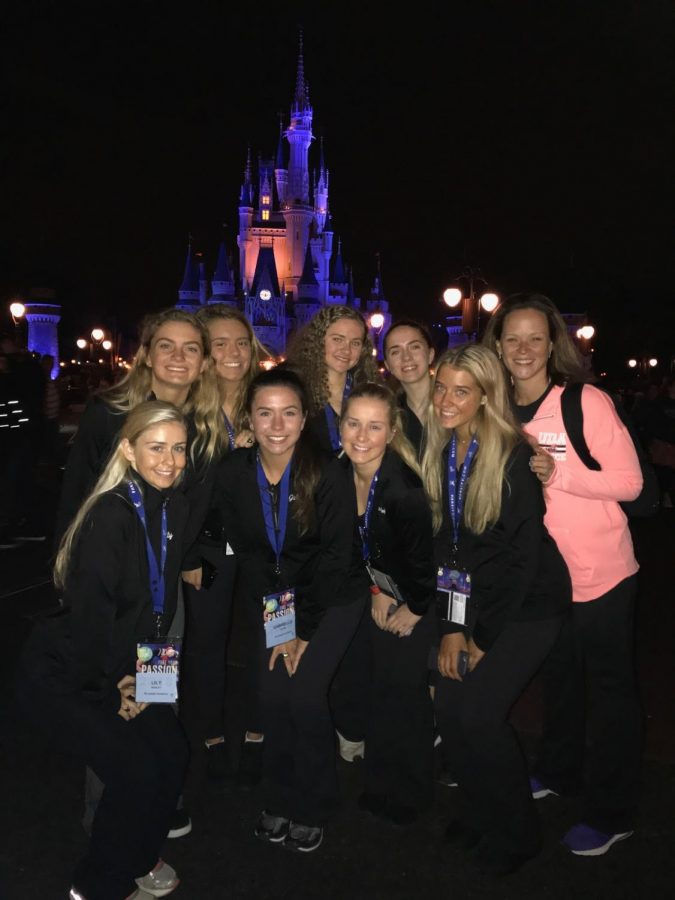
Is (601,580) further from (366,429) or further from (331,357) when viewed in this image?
(331,357)

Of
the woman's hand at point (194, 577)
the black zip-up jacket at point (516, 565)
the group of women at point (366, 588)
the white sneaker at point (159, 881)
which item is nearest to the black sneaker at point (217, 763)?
the group of women at point (366, 588)

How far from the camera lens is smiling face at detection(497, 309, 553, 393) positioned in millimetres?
3281

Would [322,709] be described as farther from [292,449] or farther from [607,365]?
[607,365]

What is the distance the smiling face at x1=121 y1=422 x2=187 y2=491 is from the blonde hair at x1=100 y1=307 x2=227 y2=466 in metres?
0.53

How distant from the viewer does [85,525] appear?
9.23 ft

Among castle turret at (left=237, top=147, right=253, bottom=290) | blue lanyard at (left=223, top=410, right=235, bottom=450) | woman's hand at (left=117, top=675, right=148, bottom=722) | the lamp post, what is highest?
castle turret at (left=237, top=147, right=253, bottom=290)

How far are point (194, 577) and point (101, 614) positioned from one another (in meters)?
0.99

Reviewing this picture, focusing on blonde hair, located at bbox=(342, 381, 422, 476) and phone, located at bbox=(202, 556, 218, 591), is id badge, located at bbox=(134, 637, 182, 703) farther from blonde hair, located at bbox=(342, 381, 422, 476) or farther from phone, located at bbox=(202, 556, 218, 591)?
blonde hair, located at bbox=(342, 381, 422, 476)

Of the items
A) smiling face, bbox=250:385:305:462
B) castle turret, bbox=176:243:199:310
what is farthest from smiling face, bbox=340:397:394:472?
castle turret, bbox=176:243:199:310

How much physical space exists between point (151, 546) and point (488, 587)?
1.50 m

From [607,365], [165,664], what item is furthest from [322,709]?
[607,365]

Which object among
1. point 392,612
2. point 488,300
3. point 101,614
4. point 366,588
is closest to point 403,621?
point 392,612

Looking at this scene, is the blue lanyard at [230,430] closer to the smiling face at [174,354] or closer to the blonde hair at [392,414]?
the smiling face at [174,354]

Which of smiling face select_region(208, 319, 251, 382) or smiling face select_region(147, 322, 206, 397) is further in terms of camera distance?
smiling face select_region(208, 319, 251, 382)
